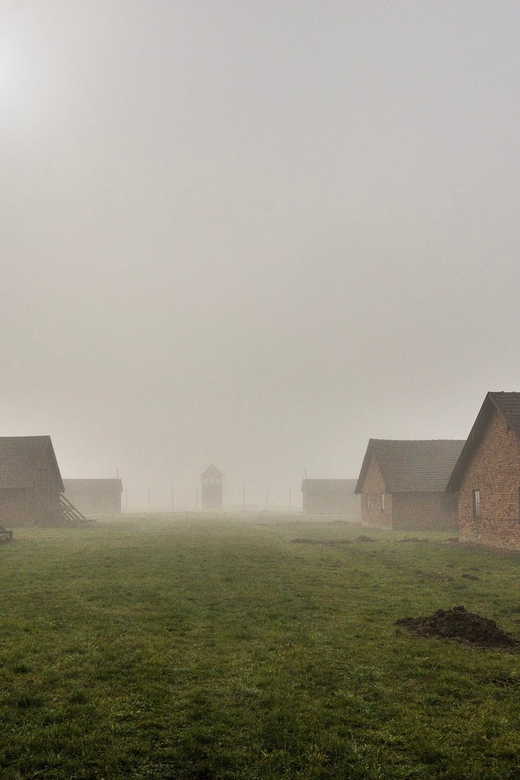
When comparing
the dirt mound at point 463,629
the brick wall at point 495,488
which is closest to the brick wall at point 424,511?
the brick wall at point 495,488

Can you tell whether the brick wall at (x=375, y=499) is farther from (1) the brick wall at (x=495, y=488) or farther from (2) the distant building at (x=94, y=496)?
(2) the distant building at (x=94, y=496)

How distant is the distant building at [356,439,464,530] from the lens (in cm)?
4744

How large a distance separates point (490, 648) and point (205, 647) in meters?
6.04

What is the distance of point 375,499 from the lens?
5378 centimetres

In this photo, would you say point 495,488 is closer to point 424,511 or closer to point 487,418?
point 487,418

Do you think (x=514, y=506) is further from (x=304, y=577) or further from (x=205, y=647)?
(x=205, y=647)

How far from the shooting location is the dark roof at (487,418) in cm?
2905

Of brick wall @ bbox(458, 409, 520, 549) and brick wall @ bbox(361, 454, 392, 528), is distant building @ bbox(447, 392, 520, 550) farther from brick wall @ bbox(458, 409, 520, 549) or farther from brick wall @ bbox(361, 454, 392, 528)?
brick wall @ bbox(361, 454, 392, 528)

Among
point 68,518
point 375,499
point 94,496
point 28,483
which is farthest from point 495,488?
point 94,496

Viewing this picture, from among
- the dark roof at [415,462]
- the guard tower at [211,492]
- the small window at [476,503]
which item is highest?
the dark roof at [415,462]

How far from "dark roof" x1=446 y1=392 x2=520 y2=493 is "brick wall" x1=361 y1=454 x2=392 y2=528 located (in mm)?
13816

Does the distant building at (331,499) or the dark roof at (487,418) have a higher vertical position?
the dark roof at (487,418)

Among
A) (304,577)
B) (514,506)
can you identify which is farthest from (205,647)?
(514,506)

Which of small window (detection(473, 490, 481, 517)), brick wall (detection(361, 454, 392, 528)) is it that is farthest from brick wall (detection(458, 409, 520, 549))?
brick wall (detection(361, 454, 392, 528))
